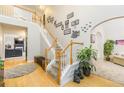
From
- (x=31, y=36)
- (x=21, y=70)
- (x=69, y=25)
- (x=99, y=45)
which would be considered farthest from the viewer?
(x=21, y=70)

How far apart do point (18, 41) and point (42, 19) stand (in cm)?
63

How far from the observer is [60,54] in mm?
2475

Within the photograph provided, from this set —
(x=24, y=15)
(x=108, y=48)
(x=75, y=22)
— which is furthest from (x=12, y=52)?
(x=108, y=48)

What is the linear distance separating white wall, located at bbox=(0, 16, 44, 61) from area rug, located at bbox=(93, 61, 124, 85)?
1.16 meters

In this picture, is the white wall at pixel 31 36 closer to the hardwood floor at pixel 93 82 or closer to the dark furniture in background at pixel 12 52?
the dark furniture in background at pixel 12 52

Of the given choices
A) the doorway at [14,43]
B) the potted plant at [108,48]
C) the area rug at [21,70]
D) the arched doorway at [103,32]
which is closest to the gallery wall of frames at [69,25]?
the arched doorway at [103,32]

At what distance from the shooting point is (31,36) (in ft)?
8.23

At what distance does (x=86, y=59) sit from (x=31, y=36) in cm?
117

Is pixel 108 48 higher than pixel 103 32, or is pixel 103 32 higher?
pixel 103 32

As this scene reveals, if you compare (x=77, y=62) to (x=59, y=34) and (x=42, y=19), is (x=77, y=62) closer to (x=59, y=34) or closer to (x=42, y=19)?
(x=59, y=34)

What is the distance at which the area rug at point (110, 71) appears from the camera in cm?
217

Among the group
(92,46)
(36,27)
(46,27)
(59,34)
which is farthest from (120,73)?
(36,27)

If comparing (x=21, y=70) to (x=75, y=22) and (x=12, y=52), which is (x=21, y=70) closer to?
(x=12, y=52)

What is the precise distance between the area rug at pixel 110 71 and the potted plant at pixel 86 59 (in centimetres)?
11
